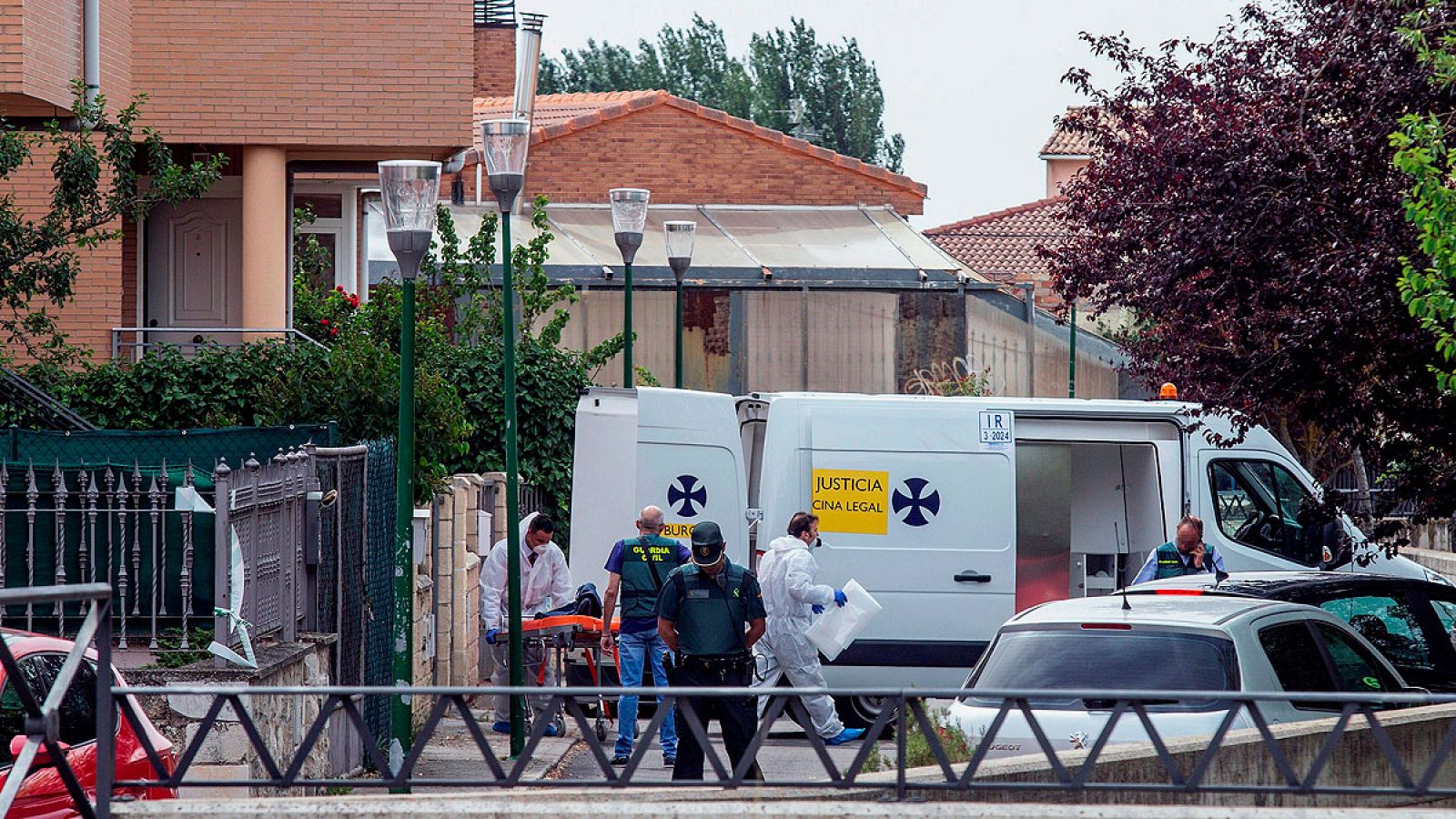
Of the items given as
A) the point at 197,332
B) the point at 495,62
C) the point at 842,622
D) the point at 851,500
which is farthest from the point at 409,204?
the point at 495,62

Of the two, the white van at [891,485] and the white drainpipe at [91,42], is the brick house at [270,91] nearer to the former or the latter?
the white drainpipe at [91,42]

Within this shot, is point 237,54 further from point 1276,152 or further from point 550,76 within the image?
point 550,76

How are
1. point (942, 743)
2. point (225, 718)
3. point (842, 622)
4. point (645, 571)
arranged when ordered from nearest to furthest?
point (942, 743) < point (225, 718) < point (645, 571) < point (842, 622)

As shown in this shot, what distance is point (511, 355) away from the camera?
1271 centimetres

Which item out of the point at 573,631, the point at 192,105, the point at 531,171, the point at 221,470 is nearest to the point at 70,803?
the point at 221,470

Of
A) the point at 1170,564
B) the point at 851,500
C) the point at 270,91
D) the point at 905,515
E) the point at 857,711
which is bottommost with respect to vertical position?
the point at 857,711

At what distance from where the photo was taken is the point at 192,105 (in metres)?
19.1

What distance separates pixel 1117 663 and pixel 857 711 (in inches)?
239

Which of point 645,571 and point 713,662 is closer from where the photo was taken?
point 713,662

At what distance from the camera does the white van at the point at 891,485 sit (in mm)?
Result: 14250

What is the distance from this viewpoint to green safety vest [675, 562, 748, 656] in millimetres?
10414

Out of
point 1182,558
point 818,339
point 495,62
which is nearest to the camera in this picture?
point 1182,558

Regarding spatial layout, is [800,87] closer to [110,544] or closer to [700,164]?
[700,164]

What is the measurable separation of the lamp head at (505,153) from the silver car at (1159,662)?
579cm
